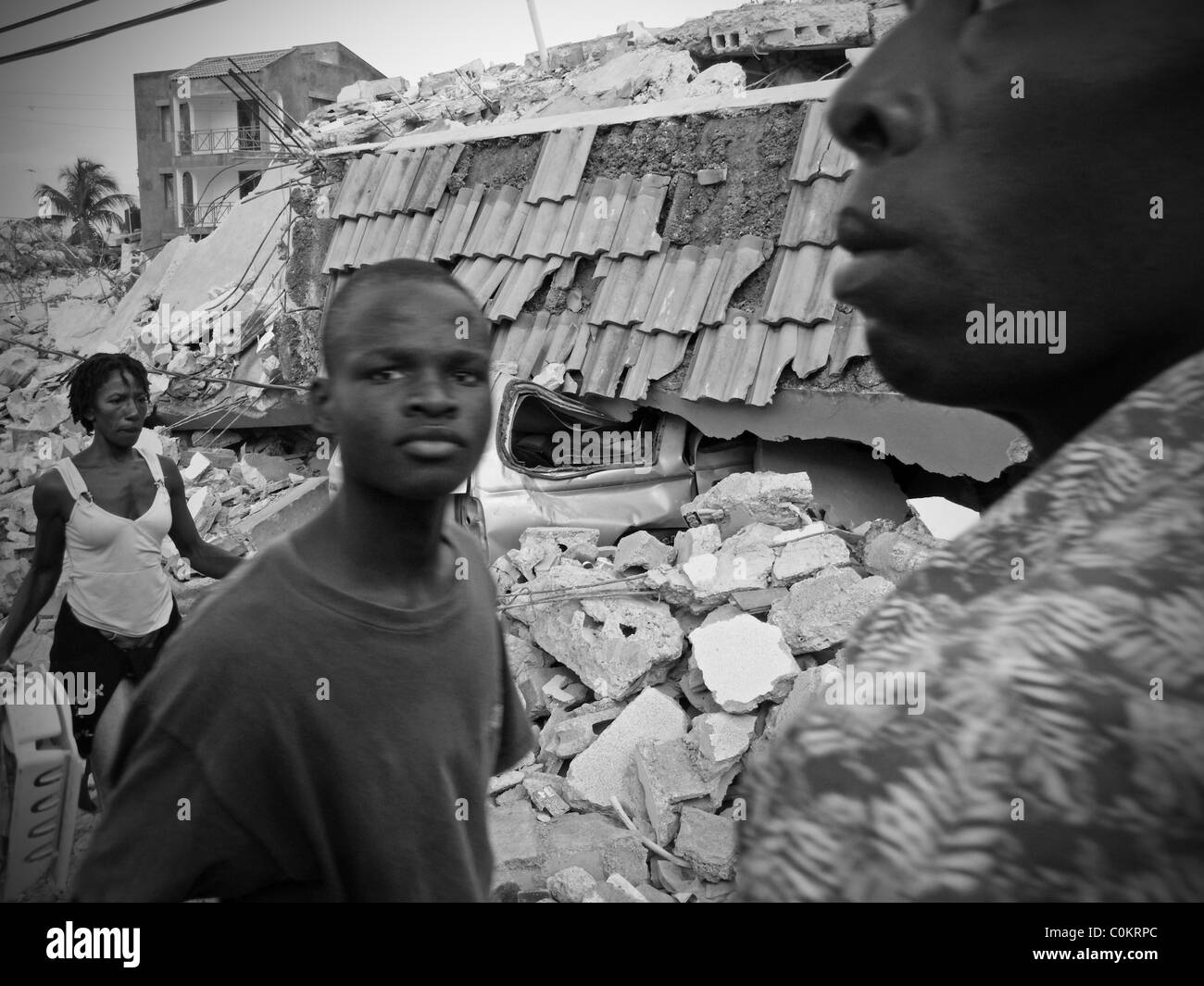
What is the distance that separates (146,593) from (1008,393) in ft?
11.3

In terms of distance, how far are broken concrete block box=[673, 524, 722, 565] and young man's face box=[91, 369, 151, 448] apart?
2758mm

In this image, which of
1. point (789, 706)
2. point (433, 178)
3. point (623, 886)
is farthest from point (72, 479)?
point (433, 178)

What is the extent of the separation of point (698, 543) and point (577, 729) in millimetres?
1222

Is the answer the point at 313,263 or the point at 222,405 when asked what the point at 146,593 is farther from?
the point at 222,405

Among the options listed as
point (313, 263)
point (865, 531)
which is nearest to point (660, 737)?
point (865, 531)

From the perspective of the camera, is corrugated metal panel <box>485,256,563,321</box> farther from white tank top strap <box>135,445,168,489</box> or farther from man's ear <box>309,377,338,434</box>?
man's ear <box>309,377,338,434</box>

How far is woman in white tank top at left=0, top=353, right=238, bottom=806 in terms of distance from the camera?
3434mm

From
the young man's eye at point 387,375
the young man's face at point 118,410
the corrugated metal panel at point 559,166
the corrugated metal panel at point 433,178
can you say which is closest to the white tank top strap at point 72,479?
the young man's face at point 118,410

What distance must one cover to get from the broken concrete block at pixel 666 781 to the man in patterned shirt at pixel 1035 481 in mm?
3557

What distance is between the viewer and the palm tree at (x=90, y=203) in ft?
63.6

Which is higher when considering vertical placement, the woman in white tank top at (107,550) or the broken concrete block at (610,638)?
the woman in white tank top at (107,550)

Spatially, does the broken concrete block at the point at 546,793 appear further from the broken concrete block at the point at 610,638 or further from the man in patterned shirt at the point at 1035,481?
the man in patterned shirt at the point at 1035,481

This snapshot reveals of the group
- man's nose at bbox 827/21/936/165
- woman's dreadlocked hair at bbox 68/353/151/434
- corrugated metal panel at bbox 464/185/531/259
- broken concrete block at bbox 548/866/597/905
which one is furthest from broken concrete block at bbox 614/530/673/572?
man's nose at bbox 827/21/936/165

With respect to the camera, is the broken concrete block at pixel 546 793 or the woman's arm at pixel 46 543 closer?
the woman's arm at pixel 46 543
